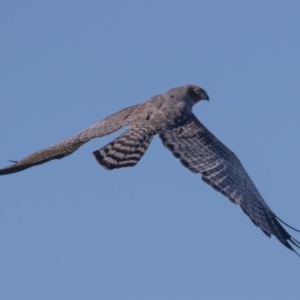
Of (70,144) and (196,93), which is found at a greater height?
(196,93)

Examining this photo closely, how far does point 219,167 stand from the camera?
727 inches

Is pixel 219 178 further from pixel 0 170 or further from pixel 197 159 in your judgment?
pixel 0 170

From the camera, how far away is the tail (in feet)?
58.4

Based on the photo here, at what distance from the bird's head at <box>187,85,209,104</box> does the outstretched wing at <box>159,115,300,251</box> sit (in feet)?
6.81

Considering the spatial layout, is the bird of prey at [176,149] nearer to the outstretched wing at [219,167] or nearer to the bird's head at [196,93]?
the outstretched wing at [219,167]

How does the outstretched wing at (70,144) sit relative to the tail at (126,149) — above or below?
above

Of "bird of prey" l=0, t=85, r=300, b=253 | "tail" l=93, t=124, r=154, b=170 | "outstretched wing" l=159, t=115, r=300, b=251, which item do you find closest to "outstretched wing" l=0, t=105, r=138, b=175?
"bird of prey" l=0, t=85, r=300, b=253

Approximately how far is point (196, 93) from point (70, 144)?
3.22 m

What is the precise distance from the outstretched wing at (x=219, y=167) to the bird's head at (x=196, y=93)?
6.81ft

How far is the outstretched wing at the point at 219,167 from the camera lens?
58.4 feet

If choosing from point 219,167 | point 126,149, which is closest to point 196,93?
point 219,167

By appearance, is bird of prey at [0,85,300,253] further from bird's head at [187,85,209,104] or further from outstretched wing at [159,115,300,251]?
bird's head at [187,85,209,104]

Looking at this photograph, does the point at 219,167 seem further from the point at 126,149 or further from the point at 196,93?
the point at 196,93

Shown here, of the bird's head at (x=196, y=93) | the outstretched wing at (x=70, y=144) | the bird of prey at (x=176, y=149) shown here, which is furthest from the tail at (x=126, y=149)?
the bird's head at (x=196, y=93)
